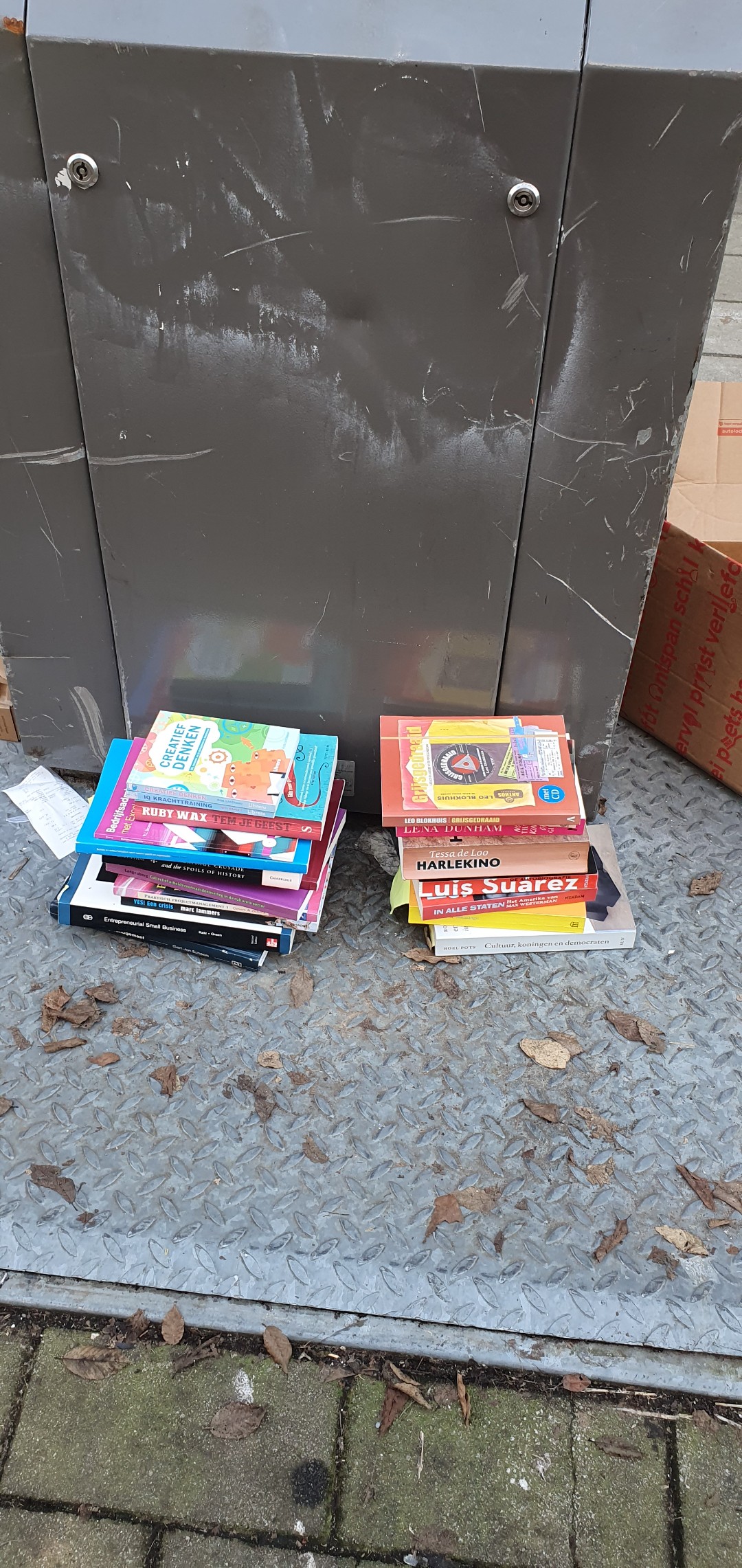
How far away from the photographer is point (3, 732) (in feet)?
9.25

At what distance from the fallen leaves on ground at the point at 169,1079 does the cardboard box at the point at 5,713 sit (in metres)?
1.09

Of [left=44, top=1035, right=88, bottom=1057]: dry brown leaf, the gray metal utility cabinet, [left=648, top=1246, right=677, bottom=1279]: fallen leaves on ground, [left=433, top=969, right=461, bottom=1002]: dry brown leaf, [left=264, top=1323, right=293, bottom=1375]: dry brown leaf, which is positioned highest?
the gray metal utility cabinet

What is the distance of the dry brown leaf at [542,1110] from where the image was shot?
2.10 meters

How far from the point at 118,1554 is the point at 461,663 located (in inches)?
69.6

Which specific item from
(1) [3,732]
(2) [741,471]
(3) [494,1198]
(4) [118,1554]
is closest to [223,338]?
(1) [3,732]

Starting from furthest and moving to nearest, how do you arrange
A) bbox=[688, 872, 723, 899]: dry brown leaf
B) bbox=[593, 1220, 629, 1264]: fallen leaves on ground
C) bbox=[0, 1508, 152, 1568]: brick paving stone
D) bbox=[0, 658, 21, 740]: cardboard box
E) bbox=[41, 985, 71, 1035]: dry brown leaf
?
1. bbox=[0, 658, 21, 740]: cardboard box
2. bbox=[688, 872, 723, 899]: dry brown leaf
3. bbox=[41, 985, 71, 1035]: dry brown leaf
4. bbox=[593, 1220, 629, 1264]: fallen leaves on ground
5. bbox=[0, 1508, 152, 1568]: brick paving stone

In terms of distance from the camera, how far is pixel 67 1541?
5.23ft

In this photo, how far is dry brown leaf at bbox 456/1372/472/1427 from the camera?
173cm

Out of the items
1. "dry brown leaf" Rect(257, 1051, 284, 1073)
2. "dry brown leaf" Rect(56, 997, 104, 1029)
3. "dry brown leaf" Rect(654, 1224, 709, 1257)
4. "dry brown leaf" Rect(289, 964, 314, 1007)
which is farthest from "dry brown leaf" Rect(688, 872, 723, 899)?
"dry brown leaf" Rect(56, 997, 104, 1029)

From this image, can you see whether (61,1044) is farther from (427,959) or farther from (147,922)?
(427,959)

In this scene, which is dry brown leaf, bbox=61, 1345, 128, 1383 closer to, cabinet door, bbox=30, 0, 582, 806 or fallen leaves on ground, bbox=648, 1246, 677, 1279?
fallen leaves on ground, bbox=648, 1246, 677, 1279

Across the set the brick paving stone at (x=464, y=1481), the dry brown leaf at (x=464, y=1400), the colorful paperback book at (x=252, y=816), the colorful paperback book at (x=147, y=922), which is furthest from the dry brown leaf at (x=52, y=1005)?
the dry brown leaf at (x=464, y=1400)

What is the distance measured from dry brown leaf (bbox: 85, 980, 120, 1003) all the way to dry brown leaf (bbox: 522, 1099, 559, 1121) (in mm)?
911

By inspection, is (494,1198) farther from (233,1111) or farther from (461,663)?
(461,663)
